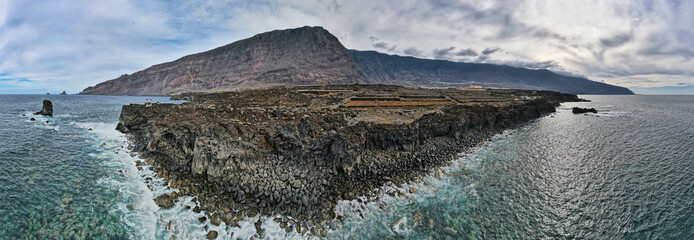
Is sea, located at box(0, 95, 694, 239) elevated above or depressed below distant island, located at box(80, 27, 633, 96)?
below

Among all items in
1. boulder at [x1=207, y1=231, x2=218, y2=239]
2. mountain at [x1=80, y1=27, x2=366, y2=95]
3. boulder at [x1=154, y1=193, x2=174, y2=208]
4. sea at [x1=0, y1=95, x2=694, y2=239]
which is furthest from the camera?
mountain at [x1=80, y1=27, x2=366, y2=95]

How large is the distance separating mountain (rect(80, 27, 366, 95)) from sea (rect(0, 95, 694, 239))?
131m

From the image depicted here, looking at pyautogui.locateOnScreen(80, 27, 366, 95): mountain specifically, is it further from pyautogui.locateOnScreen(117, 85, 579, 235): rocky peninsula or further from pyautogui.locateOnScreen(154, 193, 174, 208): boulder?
pyautogui.locateOnScreen(154, 193, 174, 208): boulder

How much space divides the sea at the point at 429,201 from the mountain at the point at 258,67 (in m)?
131

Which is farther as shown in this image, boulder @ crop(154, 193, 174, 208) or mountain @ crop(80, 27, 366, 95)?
mountain @ crop(80, 27, 366, 95)

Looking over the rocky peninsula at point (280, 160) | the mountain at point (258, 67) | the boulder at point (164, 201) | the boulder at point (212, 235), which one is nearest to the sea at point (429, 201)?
the boulder at point (212, 235)

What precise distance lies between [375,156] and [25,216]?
19.2 m

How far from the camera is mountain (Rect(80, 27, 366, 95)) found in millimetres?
152750

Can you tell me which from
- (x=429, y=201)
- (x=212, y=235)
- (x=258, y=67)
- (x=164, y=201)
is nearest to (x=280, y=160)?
(x=212, y=235)

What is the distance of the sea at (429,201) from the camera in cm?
1212

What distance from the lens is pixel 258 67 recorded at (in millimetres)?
160125

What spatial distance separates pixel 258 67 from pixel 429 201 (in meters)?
163

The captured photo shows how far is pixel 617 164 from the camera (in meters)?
22.6

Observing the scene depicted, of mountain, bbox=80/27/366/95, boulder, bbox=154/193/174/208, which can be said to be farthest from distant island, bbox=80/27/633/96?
boulder, bbox=154/193/174/208
